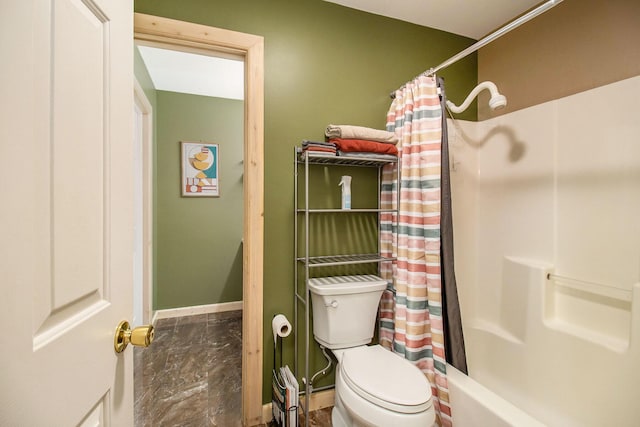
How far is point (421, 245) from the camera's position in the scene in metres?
1.57

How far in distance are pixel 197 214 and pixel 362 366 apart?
257 cm

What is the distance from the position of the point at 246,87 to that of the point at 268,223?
773 mm

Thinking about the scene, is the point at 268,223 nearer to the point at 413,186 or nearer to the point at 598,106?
the point at 413,186

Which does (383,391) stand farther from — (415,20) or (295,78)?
(415,20)

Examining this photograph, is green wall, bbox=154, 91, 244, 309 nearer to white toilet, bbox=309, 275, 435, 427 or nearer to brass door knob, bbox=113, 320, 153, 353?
white toilet, bbox=309, 275, 435, 427

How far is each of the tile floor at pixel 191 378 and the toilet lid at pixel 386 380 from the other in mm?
546

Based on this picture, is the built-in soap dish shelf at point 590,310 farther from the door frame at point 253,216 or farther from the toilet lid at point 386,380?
the door frame at point 253,216

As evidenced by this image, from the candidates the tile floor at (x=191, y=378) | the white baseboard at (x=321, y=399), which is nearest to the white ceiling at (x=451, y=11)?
the white baseboard at (x=321, y=399)

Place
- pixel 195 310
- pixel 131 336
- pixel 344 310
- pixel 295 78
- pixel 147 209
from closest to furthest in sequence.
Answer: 1. pixel 131 336
2. pixel 344 310
3. pixel 295 78
4. pixel 147 209
5. pixel 195 310

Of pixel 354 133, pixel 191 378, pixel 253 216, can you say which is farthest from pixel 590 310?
pixel 191 378

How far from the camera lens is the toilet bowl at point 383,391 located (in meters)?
1.12

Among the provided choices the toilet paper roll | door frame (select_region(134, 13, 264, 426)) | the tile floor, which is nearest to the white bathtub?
the tile floor

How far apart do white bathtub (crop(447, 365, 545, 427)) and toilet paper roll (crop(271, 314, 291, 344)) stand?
0.85 meters

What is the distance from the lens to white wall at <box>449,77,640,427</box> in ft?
4.43
